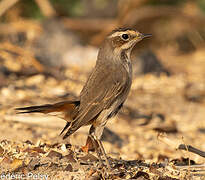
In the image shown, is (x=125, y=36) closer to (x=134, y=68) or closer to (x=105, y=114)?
(x=105, y=114)

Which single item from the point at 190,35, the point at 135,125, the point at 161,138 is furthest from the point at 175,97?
the point at 190,35

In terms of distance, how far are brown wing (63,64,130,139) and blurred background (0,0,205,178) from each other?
88 centimetres

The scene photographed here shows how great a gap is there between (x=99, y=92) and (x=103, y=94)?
2.2 inches

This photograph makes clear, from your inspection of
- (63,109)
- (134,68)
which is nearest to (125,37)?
(63,109)

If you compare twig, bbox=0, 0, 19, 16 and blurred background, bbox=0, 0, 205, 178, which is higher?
twig, bbox=0, 0, 19, 16

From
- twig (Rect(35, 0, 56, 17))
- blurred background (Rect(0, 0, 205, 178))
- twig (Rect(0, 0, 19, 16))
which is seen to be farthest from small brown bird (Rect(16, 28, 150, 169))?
twig (Rect(35, 0, 56, 17))

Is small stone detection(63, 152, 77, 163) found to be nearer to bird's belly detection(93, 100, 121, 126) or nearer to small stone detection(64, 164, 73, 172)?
small stone detection(64, 164, 73, 172)

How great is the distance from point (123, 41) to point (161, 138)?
4.52 feet

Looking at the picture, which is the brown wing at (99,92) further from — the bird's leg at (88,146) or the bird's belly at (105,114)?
the bird's leg at (88,146)

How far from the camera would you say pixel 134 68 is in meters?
11.0

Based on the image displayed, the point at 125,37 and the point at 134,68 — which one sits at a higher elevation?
the point at 125,37

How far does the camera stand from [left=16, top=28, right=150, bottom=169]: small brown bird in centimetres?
523

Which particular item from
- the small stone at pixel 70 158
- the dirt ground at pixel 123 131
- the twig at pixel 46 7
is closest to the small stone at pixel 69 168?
the dirt ground at pixel 123 131

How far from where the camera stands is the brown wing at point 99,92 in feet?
17.1
